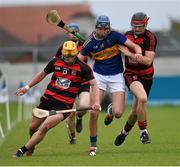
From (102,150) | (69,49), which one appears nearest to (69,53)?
(69,49)

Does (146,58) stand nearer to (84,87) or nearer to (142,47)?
(142,47)

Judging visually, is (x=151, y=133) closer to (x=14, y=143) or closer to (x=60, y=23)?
(x=14, y=143)

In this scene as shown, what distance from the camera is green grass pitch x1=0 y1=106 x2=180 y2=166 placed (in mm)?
14742

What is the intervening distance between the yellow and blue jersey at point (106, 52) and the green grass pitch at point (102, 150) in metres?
1.60

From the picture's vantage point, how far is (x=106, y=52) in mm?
17109

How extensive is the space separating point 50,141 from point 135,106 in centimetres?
300

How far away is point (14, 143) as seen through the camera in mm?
19641

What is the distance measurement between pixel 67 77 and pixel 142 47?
1960 mm

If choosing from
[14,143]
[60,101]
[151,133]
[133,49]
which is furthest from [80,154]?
[151,133]

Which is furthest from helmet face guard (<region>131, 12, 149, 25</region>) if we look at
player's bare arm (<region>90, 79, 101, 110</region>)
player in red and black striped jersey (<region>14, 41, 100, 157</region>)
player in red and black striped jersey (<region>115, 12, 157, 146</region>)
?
player's bare arm (<region>90, 79, 101, 110</region>)

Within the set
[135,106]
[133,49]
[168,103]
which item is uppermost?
[133,49]

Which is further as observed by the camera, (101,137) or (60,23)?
(101,137)

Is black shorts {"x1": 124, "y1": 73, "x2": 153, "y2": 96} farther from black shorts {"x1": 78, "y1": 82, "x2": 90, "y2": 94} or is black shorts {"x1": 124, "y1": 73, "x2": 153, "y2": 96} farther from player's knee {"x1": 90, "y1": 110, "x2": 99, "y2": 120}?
black shorts {"x1": 78, "y1": 82, "x2": 90, "y2": 94}

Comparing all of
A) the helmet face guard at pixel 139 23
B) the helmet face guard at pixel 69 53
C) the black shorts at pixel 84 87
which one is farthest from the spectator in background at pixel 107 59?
the black shorts at pixel 84 87
